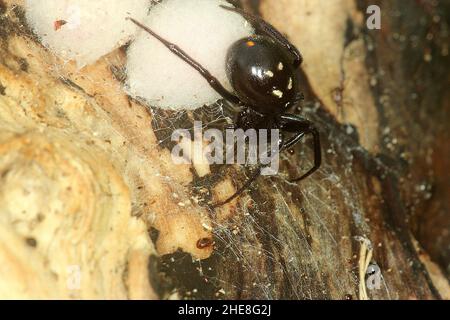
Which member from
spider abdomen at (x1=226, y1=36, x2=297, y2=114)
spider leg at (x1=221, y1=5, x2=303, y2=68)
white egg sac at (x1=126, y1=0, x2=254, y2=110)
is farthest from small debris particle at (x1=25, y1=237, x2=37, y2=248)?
spider leg at (x1=221, y1=5, x2=303, y2=68)

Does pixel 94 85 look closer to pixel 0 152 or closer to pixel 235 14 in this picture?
pixel 0 152

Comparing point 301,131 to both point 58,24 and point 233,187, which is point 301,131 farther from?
point 58,24

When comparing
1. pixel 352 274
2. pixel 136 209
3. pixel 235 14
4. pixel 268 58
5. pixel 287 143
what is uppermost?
pixel 235 14

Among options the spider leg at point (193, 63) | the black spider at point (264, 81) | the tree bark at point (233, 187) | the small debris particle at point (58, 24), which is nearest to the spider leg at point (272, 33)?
the black spider at point (264, 81)

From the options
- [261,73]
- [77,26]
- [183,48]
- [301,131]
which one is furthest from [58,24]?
A: [301,131]

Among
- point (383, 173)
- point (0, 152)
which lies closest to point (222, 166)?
point (0, 152)
